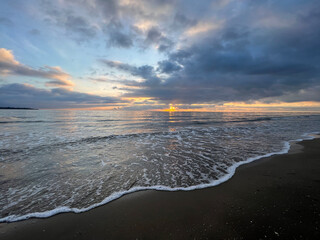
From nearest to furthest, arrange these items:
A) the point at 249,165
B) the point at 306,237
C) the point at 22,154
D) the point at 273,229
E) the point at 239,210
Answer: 1. the point at 306,237
2. the point at 273,229
3. the point at 239,210
4. the point at 249,165
5. the point at 22,154

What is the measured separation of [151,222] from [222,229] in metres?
1.58

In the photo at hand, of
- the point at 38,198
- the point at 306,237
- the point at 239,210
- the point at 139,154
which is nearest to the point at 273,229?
the point at 306,237

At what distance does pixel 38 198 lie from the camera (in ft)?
15.5

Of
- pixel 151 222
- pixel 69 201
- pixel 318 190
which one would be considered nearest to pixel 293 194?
pixel 318 190

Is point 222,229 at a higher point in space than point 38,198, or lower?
higher

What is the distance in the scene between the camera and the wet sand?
122 inches

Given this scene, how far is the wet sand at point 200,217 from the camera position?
311cm

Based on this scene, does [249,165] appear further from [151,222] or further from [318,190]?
[151,222]

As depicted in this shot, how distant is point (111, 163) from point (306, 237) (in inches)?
295

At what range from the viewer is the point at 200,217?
142 inches

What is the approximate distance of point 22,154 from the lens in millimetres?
9586

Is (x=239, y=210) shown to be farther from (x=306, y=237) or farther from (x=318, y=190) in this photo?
(x=318, y=190)

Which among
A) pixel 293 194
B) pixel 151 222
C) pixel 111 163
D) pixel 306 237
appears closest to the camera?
pixel 306 237

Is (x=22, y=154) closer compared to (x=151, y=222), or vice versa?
(x=151, y=222)
